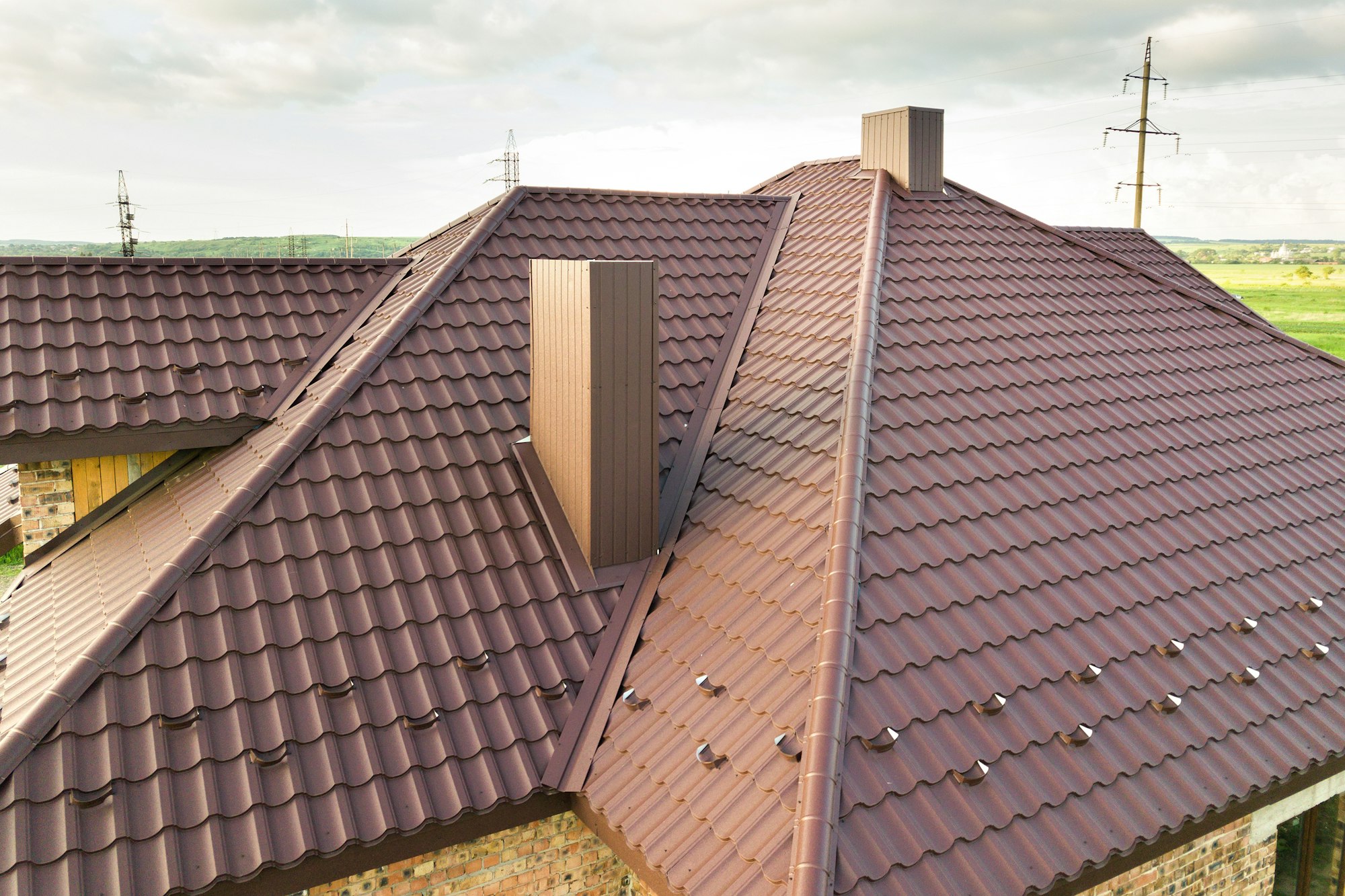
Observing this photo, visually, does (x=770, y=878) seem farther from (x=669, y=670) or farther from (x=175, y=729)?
(x=175, y=729)

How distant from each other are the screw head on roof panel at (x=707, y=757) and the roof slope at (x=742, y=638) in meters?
0.04

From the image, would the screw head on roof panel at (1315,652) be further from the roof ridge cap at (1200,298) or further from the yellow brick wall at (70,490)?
the yellow brick wall at (70,490)

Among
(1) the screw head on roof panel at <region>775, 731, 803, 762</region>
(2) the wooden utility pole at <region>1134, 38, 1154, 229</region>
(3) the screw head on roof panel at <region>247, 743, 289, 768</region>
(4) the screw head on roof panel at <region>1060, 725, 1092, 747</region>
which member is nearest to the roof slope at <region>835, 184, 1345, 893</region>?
(4) the screw head on roof panel at <region>1060, 725, 1092, 747</region>

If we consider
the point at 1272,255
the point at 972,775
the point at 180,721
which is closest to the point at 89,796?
the point at 180,721

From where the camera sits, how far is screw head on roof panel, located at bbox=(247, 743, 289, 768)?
16.1 ft

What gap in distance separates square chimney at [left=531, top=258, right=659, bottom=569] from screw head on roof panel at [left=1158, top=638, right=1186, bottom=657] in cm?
346

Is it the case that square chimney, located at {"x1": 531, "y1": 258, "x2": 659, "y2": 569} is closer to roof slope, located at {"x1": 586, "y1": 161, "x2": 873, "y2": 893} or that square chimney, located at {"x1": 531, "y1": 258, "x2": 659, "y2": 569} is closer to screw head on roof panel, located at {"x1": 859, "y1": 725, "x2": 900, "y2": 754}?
roof slope, located at {"x1": 586, "y1": 161, "x2": 873, "y2": 893}

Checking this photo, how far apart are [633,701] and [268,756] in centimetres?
208

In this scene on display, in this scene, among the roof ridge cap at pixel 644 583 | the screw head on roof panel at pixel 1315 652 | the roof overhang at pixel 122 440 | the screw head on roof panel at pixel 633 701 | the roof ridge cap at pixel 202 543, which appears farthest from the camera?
the roof overhang at pixel 122 440

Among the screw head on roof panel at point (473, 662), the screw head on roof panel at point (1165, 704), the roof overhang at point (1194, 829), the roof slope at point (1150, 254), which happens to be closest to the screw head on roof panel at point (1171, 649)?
the screw head on roof panel at point (1165, 704)

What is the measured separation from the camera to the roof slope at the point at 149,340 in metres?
7.20

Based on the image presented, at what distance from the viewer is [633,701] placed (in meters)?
5.58

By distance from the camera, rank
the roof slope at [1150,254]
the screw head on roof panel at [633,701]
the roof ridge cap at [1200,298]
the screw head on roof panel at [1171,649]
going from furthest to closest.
A: the roof slope at [1150,254] → the roof ridge cap at [1200,298] → the screw head on roof panel at [1171,649] → the screw head on roof panel at [633,701]

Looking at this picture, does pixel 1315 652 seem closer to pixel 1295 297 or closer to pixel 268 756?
pixel 268 756
